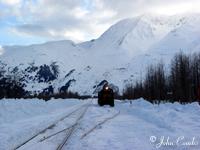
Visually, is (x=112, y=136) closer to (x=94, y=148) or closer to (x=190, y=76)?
(x=94, y=148)

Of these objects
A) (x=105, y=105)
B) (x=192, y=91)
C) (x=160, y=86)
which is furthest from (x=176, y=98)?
(x=105, y=105)

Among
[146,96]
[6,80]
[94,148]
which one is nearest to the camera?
[94,148]

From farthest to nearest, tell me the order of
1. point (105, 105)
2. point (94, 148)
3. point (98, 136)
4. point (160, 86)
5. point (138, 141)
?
point (160, 86) → point (105, 105) → point (98, 136) → point (138, 141) → point (94, 148)

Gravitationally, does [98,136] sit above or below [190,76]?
below

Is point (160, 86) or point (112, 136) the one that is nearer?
point (112, 136)

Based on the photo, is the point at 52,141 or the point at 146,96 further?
the point at 146,96

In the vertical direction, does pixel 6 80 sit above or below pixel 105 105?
above

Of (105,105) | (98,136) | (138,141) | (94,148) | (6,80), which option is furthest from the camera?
(6,80)

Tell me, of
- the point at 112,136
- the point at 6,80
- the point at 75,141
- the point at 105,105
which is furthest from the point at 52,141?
the point at 6,80

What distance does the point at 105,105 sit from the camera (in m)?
51.8

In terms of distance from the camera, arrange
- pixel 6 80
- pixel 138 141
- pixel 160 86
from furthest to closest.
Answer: pixel 6 80 → pixel 160 86 → pixel 138 141

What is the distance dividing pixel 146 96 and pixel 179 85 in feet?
81.1

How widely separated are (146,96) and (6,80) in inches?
1764

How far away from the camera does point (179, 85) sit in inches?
3031
